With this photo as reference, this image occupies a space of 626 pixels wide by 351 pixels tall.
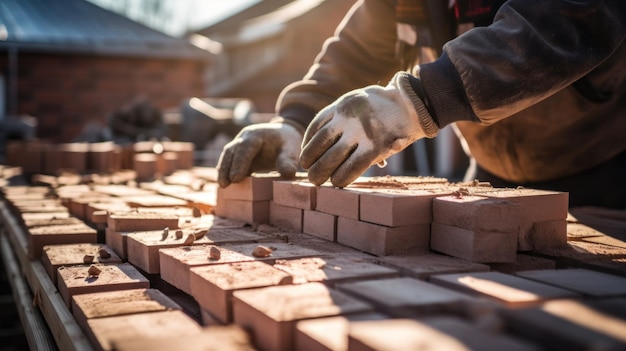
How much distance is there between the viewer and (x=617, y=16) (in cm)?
223

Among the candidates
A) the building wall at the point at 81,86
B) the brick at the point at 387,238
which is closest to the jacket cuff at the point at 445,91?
the brick at the point at 387,238

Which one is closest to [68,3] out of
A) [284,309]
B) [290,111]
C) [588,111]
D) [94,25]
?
[94,25]

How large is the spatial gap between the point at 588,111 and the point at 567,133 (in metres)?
0.17

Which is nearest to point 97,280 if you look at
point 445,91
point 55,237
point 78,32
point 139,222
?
point 139,222

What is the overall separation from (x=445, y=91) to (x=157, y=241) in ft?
3.79

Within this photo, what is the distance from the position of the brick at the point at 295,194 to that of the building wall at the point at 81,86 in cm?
1153

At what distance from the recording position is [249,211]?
282 cm

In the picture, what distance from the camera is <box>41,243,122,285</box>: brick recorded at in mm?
2250

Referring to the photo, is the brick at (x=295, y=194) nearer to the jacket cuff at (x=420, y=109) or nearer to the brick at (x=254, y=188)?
the brick at (x=254, y=188)

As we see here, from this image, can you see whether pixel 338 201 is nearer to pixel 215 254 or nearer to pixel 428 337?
pixel 215 254

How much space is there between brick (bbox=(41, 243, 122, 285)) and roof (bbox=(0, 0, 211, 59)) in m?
11.7

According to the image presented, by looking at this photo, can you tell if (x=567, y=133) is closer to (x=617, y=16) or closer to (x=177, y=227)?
(x=617, y=16)

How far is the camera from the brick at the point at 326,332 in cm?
125

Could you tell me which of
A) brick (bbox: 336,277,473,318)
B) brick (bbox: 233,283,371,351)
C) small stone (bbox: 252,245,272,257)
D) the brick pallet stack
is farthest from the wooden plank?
brick (bbox: 336,277,473,318)
